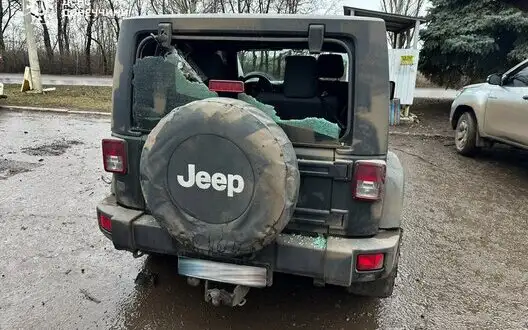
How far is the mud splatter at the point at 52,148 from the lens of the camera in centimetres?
696

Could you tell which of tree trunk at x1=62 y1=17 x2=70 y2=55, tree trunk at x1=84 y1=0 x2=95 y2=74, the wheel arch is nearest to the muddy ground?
the wheel arch

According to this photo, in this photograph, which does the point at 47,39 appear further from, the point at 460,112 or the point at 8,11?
the point at 460,112

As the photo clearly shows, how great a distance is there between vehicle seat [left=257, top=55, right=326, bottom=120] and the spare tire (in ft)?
3.25

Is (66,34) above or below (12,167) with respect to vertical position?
above

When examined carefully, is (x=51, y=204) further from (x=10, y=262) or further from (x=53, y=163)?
(x=53, y=163)

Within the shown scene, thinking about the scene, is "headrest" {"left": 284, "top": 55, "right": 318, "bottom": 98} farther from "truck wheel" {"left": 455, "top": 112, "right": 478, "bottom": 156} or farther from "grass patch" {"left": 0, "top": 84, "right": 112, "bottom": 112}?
"grass patch" {"left": 0, "top": 84, "right": 112, "bottom": 112}

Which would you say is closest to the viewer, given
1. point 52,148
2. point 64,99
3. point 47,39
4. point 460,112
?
point 52,148

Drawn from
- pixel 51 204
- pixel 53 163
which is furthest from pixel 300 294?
pixel 53 163

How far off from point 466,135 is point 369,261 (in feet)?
19.8

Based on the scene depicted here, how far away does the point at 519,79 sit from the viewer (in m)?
6.32

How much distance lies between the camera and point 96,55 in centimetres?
3011

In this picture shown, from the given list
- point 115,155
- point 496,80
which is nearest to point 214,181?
point 115,155

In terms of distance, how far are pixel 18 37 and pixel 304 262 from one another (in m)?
33.0

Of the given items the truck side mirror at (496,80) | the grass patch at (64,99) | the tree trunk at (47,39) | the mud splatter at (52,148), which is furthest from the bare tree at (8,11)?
the truck side mirror at (496,80)
